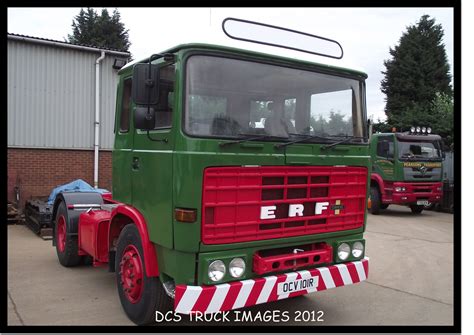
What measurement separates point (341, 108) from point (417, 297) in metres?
2.53

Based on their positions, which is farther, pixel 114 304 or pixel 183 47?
pixel 114 304

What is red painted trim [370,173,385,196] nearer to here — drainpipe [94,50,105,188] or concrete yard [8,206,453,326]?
concrete yard [8,206,453,326]

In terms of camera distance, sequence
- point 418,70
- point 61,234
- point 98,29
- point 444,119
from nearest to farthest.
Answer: point 61,234, point 444,119, point 98,29, point 418,70

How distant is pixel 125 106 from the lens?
4.50 m

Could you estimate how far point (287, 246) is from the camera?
386 cm

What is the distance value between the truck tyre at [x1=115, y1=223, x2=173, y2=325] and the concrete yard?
256 millimetres

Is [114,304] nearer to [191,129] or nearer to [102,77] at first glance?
[191,129]

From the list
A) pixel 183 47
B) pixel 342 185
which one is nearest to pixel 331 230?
pixel 342 185

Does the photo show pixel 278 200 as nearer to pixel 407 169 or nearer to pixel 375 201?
A: pixel 407 169

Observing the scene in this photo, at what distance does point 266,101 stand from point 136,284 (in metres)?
2.05

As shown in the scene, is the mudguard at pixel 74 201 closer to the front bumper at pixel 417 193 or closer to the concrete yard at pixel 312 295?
the concrete yard at pixel 312 295

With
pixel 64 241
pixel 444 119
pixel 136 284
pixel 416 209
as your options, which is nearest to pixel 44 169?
pixel 64 241

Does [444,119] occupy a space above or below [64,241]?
above
